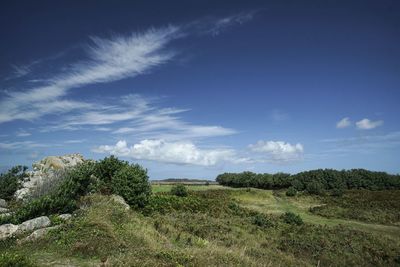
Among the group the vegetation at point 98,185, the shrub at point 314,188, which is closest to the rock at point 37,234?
the vegetation at point 98,185

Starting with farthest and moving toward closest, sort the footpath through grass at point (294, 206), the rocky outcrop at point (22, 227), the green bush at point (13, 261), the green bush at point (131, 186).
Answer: the footpath through grass at point (294, 206) → the green bush at point (131, 186) → the rocky outcrop at point (22, 227) → the green bush at point (13, 261)

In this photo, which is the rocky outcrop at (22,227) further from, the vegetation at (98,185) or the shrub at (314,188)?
the shrub at (314,188)

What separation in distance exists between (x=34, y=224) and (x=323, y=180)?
7343cm

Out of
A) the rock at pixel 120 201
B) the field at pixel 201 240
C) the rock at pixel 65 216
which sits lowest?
the field at pixel 201 240

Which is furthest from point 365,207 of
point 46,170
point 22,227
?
point 22,227

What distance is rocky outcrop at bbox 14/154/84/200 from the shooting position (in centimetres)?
2562

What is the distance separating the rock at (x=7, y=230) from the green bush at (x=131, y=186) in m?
12.2

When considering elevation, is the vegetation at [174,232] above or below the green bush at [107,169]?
below

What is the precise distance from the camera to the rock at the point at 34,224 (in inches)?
545

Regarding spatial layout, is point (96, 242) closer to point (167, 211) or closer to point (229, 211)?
point (167, 211)

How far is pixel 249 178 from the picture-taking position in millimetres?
84938

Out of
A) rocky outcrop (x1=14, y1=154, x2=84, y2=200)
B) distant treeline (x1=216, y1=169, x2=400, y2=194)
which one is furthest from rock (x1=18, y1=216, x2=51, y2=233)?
Answer: distant treeline (x1=216, y1=169, x2=400, y2=194)

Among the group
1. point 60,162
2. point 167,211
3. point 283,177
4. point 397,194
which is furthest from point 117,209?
point 283,177

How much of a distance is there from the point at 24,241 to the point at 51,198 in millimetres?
4329
